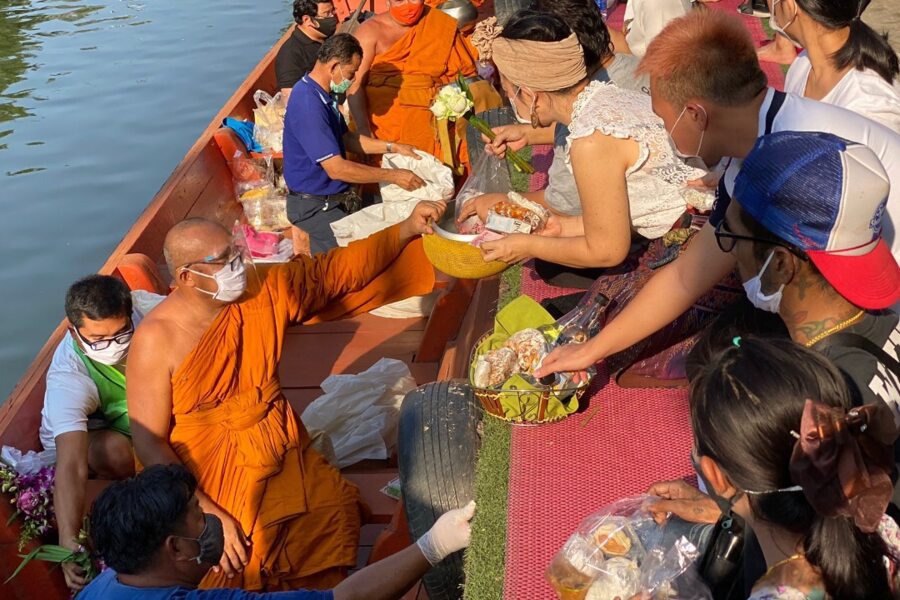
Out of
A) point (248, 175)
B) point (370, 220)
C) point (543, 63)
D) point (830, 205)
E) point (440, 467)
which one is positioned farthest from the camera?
point (248, 175)

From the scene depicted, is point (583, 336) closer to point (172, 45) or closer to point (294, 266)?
point (294, 266)

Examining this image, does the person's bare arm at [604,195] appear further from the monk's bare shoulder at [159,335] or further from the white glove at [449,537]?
the monk's bare shoulder at [159,335]

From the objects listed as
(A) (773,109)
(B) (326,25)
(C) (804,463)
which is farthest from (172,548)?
(B) (326,25)

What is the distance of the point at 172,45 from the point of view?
50.7 feet

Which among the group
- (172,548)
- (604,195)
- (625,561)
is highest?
(604,195)

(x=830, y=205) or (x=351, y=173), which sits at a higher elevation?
(x=830, y=205)

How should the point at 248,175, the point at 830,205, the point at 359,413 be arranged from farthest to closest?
1. the point at 248,175
2. the point at 359,413
3. the point at 830,205

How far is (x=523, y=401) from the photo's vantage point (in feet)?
9.32

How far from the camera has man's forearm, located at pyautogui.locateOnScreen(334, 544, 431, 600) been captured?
2475 mm

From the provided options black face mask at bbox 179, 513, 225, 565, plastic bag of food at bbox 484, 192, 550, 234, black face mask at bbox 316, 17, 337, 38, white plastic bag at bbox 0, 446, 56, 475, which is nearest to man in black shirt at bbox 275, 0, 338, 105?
black face mask at bbox 316, 17, 337, 38

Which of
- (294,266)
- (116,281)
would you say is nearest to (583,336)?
(294,266)

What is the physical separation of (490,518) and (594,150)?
1.23 metres

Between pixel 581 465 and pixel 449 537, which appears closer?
pixel 449 537

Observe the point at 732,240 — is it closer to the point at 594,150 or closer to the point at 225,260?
the point at 594,150
